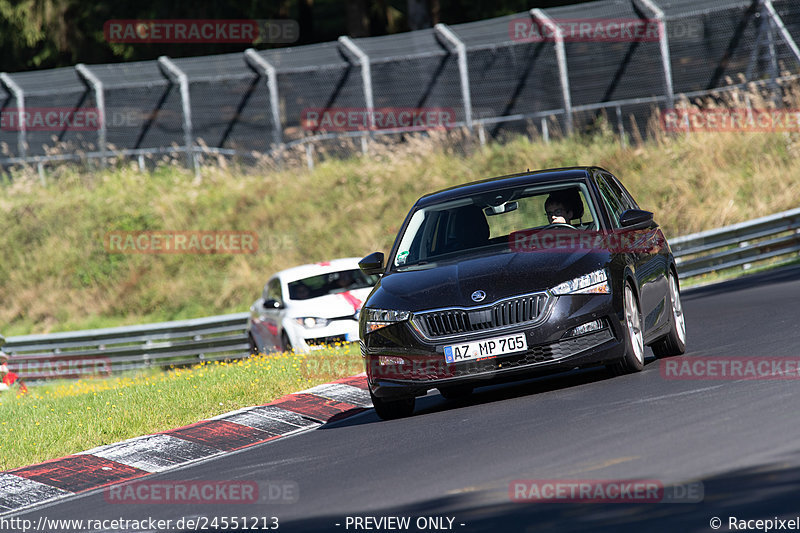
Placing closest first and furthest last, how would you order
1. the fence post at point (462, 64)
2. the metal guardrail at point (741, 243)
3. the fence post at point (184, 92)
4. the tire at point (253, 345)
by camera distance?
the tire at point (253, 345)
the metal guardrail at point (741, 243)
the fence post at point (462, 64)
the fence post at point (184, 92)

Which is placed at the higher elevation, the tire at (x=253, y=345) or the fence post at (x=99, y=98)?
the fence post at (x=99, y=98)

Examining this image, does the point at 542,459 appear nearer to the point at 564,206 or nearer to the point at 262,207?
the point at 564,206

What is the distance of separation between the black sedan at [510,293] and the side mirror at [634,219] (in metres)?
0.01

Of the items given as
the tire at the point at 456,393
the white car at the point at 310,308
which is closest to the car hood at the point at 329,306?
the white car at the point at 310,308

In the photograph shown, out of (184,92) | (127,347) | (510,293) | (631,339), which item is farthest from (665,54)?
(510,293)

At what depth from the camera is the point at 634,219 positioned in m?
9.70

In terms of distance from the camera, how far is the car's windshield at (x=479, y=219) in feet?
32.7

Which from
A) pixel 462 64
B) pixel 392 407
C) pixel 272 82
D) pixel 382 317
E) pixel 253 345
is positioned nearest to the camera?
pixel 382 317

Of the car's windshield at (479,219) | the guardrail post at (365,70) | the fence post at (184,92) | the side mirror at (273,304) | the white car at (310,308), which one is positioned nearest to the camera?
the car's windshield at (479,219)

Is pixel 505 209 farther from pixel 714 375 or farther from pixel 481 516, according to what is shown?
pixel 481 516

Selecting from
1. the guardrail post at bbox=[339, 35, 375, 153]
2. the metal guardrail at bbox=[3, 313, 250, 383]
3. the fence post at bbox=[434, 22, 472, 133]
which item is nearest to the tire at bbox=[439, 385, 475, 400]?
the metal guardrail at bbox=[3, 313, 250, 383]

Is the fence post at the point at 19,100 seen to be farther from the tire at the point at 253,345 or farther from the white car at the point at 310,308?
the white car at the point at 310,308

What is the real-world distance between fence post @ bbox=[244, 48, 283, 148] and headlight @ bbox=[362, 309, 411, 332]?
66.8 ft

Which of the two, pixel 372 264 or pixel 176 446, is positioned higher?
pixel 372 264
